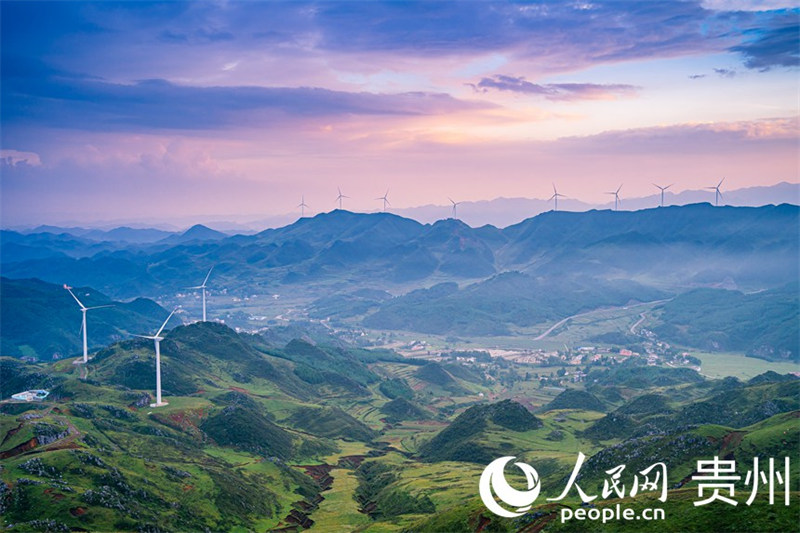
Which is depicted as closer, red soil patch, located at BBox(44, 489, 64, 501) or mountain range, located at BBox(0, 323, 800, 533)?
mountain range, located at BBox(0, 323, 800, 533)

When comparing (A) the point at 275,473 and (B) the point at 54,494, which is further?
(A) the point at 275,473

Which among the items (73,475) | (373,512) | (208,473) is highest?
(73,475)

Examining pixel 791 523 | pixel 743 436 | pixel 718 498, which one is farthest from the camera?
pixel 743 436

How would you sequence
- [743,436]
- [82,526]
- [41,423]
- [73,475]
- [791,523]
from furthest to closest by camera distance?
[41,423] < [743,436] < [73,475] < [82,526] < [791,523]

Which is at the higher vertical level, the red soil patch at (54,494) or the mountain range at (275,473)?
the red soil patch at (54,494)

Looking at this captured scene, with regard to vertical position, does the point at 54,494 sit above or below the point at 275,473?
above

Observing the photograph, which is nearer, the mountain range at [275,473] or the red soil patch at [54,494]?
the mountain range at [275,473]

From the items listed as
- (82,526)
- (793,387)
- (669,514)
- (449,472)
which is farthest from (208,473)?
(793,387)

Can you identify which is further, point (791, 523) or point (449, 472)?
point (449, 472)

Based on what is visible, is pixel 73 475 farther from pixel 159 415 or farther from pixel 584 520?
pixel 584 520

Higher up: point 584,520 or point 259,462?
point 584,520

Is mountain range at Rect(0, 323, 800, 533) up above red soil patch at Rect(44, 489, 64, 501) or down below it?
below
